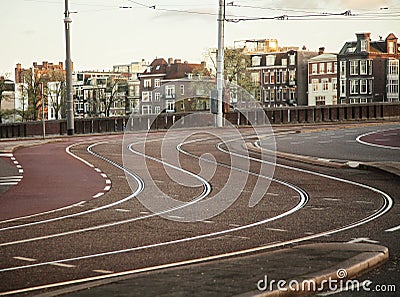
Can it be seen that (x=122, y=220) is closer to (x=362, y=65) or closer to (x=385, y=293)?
(x=385, y=293)

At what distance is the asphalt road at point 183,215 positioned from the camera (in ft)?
36.5

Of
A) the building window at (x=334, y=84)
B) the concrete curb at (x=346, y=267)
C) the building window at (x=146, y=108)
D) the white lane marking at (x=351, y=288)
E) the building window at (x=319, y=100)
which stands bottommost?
the building window at (x=146, y=108)

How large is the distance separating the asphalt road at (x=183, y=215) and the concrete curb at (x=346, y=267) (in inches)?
5.7

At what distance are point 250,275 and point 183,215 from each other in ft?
22.2

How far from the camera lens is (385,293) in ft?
28.7

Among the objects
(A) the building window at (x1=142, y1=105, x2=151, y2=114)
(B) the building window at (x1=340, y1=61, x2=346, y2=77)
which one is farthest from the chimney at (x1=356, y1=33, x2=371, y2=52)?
(A) the building window at (x1=142, y1=105, x2=151, y2=114)

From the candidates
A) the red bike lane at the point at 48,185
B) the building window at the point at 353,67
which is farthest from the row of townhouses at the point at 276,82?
the red bike lane at the point at 48,185

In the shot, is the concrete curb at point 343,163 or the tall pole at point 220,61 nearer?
the concrete curb at point 343,163

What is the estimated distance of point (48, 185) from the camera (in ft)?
72.5

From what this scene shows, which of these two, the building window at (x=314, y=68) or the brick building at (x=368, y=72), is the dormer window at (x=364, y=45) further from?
the building window at (x=314, y=68)

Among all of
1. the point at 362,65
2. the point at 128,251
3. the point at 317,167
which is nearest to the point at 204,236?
the point at 128,251

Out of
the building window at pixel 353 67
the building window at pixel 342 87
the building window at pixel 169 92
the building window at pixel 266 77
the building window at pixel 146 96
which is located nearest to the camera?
the building window at pixel 169 92

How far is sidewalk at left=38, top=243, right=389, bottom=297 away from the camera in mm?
8594

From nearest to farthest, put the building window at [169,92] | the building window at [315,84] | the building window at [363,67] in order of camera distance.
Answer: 1. the building window at [169,92]
2. the building window at [363,67]
3. the building window at [315,84]
